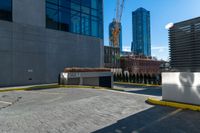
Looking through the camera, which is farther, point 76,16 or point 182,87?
point 76,16

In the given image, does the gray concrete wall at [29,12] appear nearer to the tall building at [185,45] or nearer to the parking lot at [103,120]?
the parking lot at [103,120]

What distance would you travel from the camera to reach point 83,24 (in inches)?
1123

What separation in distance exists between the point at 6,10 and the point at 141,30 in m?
182

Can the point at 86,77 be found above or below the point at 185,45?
below

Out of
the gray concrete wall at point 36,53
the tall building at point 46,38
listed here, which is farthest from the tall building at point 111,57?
the gray concrete wall at point 36,53

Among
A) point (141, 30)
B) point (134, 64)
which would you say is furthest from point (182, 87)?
point (141, 30)

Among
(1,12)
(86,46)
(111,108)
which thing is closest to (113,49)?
(86,46)

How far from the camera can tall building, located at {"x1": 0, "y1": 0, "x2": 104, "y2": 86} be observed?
2034cm

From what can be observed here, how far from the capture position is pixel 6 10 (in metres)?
20.3

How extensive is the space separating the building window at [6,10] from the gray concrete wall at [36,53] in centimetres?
66

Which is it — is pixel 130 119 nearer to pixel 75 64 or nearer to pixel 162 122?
pixel 162 122

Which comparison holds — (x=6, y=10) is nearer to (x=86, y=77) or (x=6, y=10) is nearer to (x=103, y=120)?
(x=86, y=77)

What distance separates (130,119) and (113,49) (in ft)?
312

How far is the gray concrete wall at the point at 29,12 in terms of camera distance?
21.1 m
